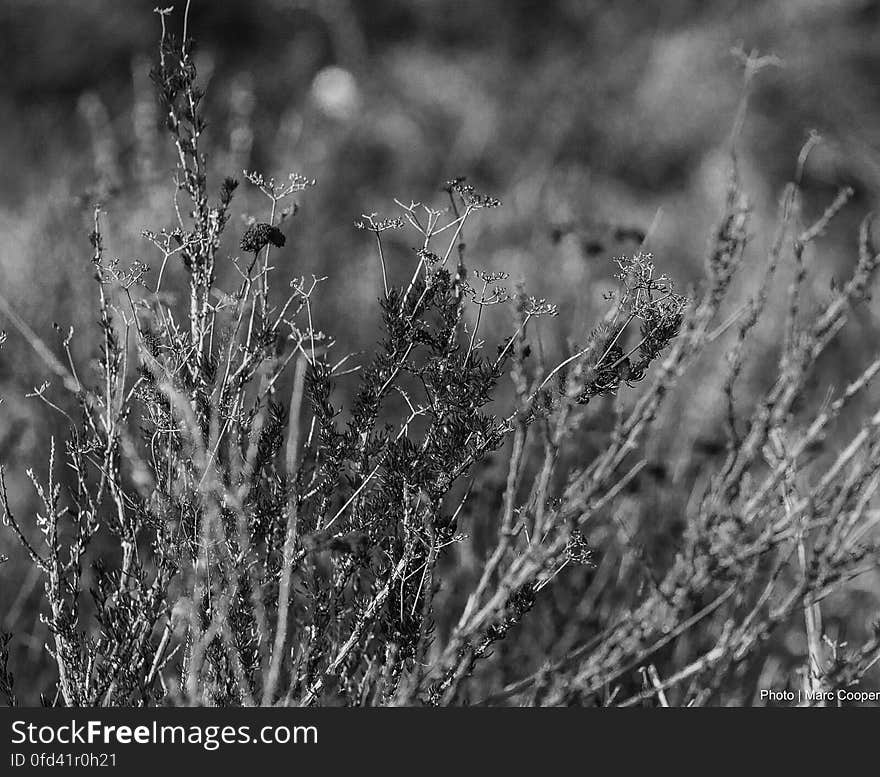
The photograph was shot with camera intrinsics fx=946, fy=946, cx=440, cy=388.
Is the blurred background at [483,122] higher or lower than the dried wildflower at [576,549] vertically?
higher

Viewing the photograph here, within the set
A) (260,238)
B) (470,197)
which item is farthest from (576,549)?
(260,238)

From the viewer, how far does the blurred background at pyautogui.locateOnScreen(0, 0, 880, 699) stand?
4.59 m

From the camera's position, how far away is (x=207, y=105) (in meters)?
7.11

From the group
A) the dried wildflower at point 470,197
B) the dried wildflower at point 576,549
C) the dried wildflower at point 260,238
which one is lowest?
the dried wildflower at point 576,549

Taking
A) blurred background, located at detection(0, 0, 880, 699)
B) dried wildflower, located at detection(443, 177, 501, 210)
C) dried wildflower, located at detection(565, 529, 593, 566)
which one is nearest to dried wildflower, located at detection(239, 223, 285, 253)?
dried wildflower, located at detection(443, 177, 501, 210)

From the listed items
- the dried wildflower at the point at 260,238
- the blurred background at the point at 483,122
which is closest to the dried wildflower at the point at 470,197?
the dried wildflower at the point at 260,238

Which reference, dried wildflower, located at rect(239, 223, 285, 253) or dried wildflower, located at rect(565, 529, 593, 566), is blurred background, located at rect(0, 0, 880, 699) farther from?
dried wildflower, located at rect(239, 223, 285, 253)

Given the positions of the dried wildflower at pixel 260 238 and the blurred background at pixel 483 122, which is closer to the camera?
the dried wildflower at pixel 260 238

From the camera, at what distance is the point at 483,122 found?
7387 millimetres

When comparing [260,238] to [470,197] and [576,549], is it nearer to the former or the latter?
[470,197]

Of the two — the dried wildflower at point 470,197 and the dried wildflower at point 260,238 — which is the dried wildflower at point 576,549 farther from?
the dried wildflower at point 260,238

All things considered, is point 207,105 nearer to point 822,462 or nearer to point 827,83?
point 827,83

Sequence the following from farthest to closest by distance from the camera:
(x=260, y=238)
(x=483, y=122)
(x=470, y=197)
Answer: (x=483, y=122)
(x=470, y=197)
(x=260, y=238)

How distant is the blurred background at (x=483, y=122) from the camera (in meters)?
4.59
